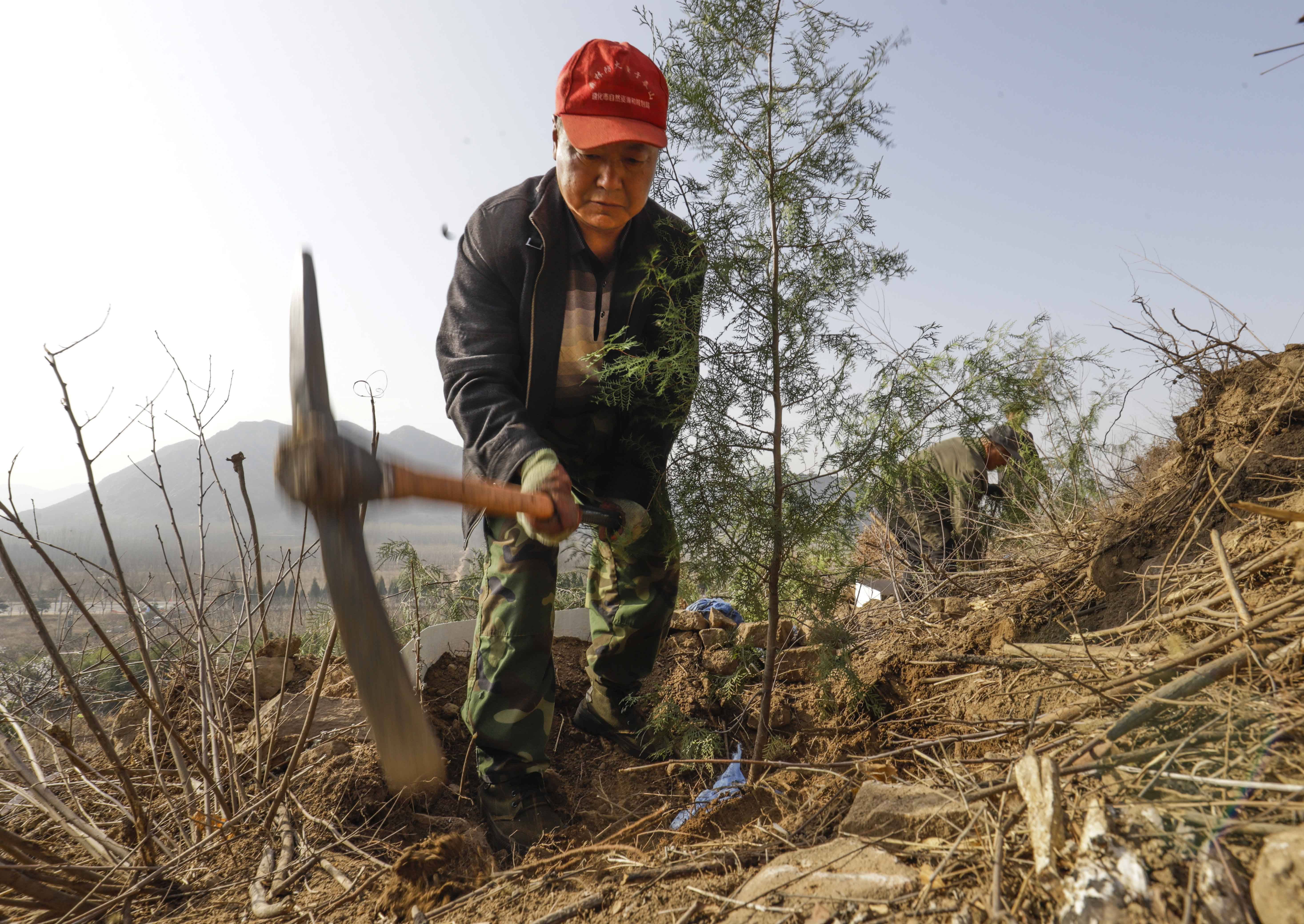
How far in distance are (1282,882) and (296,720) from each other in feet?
12.5

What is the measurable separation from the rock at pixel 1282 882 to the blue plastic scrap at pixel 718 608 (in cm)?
403

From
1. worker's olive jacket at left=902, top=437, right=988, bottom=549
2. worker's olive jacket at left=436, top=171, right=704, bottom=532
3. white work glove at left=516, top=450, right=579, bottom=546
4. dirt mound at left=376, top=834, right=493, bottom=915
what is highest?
worker's olive jacket at left=436, top=171, right=704, bottom=532

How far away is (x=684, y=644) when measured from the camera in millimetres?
4680

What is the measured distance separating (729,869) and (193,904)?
1826 millimetres

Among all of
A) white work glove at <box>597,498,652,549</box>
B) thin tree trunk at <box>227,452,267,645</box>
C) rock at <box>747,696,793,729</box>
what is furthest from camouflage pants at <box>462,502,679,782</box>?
rock at <box>747,696,793,729</box>

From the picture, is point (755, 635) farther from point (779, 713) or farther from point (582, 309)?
point (582, 309)

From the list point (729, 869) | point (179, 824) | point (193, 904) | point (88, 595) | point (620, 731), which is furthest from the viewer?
point (88, 595)

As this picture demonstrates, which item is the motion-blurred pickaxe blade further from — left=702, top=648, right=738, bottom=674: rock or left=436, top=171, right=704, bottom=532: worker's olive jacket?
left=702, top=648, right=738, bottom=674: rock

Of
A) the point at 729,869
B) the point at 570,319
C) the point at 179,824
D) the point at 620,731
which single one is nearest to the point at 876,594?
the point at 620,731

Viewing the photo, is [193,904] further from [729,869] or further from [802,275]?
[802,275]

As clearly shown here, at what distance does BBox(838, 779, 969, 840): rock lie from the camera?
1.66m

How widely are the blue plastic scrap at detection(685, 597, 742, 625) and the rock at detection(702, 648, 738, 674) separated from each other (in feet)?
2.37

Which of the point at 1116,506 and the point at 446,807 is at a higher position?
the point at 1116,506

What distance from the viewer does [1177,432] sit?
10.6ft
